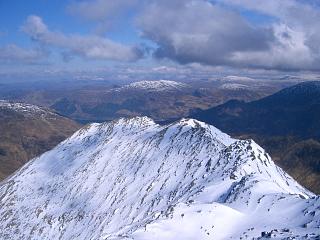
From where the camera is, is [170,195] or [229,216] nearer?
[229,216]

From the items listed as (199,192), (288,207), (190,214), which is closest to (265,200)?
(288,207)

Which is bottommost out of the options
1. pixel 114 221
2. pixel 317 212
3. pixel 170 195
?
pixel 114 221

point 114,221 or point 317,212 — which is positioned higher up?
point 317,212

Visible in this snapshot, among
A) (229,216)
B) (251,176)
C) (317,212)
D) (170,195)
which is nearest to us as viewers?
(317,212)

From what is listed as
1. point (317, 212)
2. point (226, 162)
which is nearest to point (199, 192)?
point (226, 162)

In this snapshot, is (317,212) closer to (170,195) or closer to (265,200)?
(265,200)

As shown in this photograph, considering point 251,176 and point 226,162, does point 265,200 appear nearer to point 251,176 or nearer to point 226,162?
point 251,176

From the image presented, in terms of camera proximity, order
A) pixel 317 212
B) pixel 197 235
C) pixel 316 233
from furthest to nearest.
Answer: pixel 197 235 → pixel 317 212 → pixel 316 233

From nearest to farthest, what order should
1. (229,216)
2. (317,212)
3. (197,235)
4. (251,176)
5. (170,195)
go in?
(317,212)
(197,235)
(229,216)
(251,176)
(170,195)

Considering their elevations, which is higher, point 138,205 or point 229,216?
point 229,216
